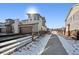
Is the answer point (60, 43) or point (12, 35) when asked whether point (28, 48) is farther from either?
point (60, 43)

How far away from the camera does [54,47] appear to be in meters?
2.56

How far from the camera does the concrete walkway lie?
247 centimetres

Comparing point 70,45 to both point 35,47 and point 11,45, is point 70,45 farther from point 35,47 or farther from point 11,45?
point 11,45

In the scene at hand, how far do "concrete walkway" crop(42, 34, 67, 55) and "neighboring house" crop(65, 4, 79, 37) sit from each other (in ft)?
0.73

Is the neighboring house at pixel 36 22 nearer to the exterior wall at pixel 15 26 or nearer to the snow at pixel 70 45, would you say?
the exterior wall at pixel 15 26

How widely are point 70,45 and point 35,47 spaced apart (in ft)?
1.63

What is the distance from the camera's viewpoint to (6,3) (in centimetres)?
249

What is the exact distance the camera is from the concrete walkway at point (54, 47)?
2473 mm

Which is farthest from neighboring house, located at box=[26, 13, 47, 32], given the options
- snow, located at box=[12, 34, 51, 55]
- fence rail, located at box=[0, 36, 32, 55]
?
fence rail, located at box=[0, 36, 32, 55]

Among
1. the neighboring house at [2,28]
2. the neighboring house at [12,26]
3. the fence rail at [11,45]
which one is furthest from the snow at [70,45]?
the neighboring house at [2,28]

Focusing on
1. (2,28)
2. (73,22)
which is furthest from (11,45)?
(73,22)

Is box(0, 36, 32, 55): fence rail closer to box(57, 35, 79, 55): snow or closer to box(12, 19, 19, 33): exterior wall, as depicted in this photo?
box(12, 19, 19, 33): exterior wall

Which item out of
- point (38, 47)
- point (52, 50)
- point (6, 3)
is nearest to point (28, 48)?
point (38, 47)

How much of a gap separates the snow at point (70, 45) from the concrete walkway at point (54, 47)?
0.05 metres
